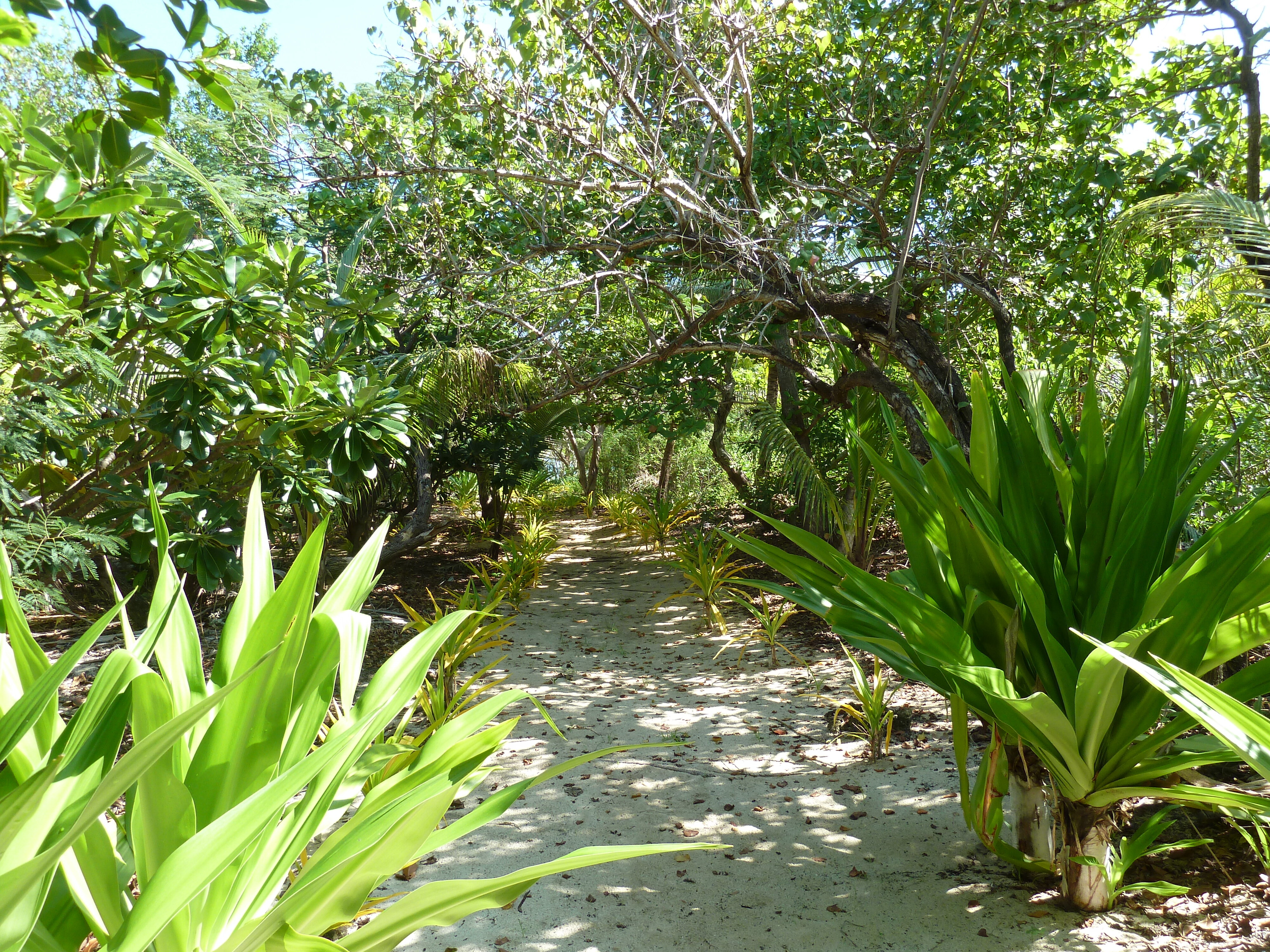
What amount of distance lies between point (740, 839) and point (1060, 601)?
134 cm

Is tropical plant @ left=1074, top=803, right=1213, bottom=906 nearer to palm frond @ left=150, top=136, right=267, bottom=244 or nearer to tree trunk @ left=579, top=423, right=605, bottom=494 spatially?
palm frond @ left=150, top=136, right=267, bottom=244

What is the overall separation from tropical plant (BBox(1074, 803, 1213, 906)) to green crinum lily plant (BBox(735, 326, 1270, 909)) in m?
0.03

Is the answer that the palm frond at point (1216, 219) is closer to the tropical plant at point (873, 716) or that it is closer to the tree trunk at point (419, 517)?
the tropical plant at point (873, 716)

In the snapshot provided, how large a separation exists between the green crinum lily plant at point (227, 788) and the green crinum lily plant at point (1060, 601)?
3.60ft

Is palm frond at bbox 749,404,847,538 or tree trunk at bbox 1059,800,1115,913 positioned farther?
palm frond at bbox 749,404,847,538

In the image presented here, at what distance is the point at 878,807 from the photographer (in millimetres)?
2729

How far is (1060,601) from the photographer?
1923mm

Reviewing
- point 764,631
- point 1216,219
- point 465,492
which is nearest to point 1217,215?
point 1216,219

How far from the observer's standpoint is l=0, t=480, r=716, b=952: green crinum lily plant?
0.84 m

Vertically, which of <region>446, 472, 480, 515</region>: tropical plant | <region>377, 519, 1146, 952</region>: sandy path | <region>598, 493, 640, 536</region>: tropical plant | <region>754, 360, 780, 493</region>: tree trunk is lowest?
<region>377, 519, 1146, 952</region>: sandy path

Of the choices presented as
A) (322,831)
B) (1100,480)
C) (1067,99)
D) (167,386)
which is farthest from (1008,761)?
(1067,99)

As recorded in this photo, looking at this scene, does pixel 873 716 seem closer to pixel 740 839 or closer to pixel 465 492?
pixel 740 839

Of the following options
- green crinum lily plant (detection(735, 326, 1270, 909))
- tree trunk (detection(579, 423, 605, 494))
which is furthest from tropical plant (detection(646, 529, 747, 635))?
tree trunk (detection(579, 423, 605, 494))

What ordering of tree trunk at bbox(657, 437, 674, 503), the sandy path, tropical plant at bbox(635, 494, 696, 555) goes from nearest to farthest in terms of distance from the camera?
the sandy path < tropical plant at bbox(635, 494, 696, 555) < tree trunk at bbox(657, 437, 674, 503)
